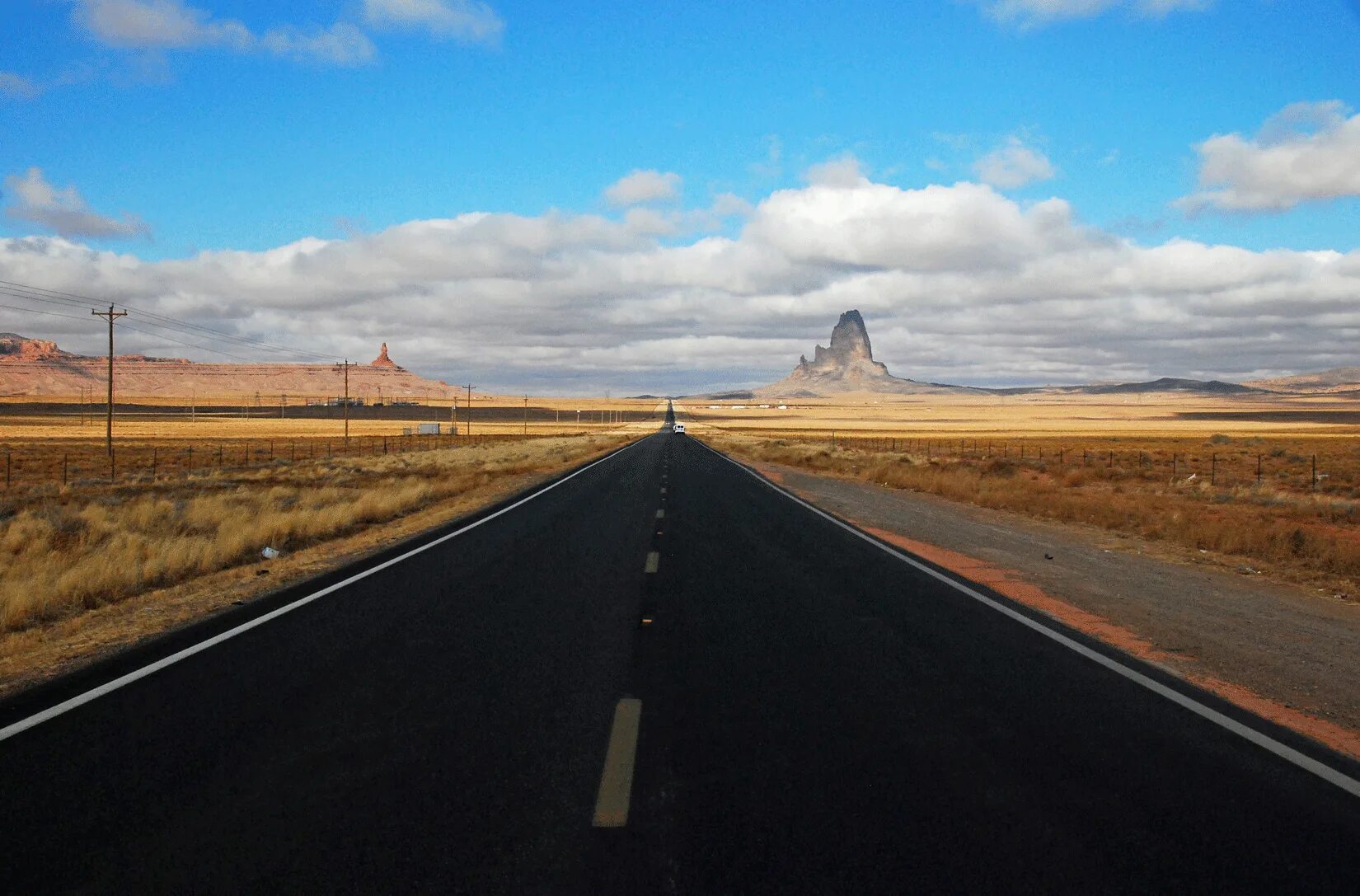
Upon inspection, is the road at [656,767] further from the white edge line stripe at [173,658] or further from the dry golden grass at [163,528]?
the dry golden grass at [163,528]

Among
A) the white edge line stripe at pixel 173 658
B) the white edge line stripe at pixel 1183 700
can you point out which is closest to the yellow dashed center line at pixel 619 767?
the white edge line stripe at pixel 173 658

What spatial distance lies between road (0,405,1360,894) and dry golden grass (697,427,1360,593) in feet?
31.2

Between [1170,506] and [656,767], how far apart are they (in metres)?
22.1

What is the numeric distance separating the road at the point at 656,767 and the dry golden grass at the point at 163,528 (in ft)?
10.8

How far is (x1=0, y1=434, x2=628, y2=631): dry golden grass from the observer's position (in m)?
11.2

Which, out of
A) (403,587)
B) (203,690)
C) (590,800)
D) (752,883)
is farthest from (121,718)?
(403,587)

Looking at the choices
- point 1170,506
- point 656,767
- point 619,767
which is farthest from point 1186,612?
point 1170,506

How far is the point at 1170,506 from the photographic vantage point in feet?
77.7

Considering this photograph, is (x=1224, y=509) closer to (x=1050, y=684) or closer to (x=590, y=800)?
(x=1050, y=684)

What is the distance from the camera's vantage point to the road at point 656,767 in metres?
4.05

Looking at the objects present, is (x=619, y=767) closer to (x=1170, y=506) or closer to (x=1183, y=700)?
(x=1183, y=700)

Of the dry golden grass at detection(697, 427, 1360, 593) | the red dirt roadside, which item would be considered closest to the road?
the red dirt roadside

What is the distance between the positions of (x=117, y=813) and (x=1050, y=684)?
598 centimetres

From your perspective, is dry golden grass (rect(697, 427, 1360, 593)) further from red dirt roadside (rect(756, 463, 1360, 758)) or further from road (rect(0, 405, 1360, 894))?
road (rect(0, 405, 1360, 894))
